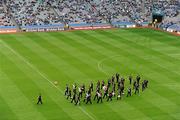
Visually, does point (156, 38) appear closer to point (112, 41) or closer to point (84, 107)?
point (112, 41)

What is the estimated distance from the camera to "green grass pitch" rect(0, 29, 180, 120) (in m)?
36.4

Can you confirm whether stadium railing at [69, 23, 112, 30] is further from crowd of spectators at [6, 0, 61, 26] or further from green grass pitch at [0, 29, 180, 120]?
Result: green grass pitch at [0, 29, 180, 120]

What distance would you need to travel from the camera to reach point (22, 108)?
36656mm

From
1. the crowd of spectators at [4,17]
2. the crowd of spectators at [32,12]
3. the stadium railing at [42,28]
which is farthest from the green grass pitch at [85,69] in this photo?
the crowd of spectators at [32,12]

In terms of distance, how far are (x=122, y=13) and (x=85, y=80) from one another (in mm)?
46128

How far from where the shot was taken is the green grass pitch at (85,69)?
36.4m

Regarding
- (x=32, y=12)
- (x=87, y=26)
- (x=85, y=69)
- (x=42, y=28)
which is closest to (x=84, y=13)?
(x=87, y=26)

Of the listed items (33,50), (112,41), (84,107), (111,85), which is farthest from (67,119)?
(112,41)

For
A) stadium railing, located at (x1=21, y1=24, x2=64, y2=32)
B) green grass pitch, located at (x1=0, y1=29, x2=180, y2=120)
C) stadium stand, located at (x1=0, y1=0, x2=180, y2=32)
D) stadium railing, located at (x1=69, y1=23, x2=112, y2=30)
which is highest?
stadium stand, located at (x1=0, y1=0, x2=180, y2=32)

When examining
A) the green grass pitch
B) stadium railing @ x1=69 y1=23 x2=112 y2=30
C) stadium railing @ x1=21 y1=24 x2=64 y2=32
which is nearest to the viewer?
the green grass pitch

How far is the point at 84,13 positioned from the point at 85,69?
37974mm

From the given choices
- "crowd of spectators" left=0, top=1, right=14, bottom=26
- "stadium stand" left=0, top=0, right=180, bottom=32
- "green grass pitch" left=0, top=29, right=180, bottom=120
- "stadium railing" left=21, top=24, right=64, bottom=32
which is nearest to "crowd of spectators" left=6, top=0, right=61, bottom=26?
"stadium stand" left=0, top=0, right=180, bottom=32

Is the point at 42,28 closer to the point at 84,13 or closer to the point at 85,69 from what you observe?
the point at 84,13

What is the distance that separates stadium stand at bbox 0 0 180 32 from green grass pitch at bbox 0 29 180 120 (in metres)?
7.42
